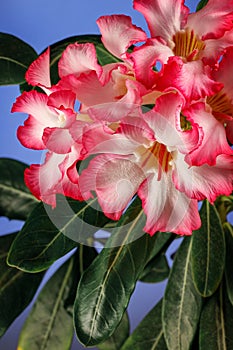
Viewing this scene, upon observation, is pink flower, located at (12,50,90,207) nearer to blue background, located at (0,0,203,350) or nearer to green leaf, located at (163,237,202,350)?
green leaf, located at (163,237,202,350)

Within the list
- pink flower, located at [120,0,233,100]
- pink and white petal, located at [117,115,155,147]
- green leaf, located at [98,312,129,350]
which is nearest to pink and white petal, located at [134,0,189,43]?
pink flower, located at [120,0,233,100]

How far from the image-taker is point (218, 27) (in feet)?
2.42

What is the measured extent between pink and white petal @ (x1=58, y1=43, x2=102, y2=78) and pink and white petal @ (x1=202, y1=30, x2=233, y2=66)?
0.11 m

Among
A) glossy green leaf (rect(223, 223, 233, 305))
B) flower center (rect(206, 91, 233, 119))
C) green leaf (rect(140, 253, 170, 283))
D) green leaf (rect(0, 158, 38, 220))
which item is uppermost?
flower center (rect(206, 91, 233, 119))

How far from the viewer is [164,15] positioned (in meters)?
0.75

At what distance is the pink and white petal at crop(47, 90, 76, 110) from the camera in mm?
729

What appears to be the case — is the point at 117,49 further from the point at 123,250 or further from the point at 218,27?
the point at 123,250

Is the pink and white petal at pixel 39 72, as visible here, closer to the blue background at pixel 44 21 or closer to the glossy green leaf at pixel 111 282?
the glossy green leaf at pixel 111 282

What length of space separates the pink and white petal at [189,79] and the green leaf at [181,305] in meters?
0.46

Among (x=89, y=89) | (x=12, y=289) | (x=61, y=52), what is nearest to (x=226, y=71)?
(x=89, y=89)

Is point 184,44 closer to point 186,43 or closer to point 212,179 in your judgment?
point 186,43

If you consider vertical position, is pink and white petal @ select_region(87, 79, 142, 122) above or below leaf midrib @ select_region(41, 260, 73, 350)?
above

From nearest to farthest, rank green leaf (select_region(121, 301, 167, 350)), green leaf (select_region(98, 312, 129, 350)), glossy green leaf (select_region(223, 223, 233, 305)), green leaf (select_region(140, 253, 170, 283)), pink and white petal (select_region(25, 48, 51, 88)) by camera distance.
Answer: pink and white petal (select_region(25, 48, 51, 88)) → glossy green leaf (select_region(223, 223, 233, 305)) → green leaf (select_region(121, 301, 167, 350)) → green leaf (select_region(98, 312, 129, 350)) → green leaf (select_region(140, 253, 170, 283))

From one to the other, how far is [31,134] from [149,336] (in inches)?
20.6
